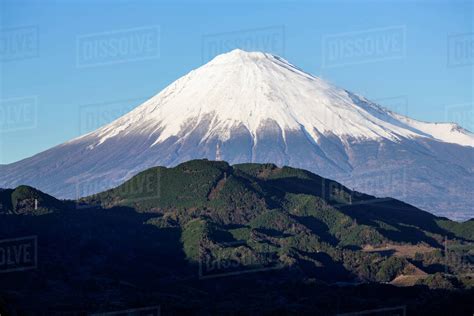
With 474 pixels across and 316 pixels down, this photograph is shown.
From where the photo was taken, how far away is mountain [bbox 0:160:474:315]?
87.2m

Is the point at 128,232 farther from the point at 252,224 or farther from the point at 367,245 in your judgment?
the point at 367,245

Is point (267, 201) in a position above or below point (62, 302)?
above

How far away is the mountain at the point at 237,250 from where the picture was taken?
286 ft

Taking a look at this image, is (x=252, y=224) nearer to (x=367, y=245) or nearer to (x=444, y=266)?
(x=367, y=245)

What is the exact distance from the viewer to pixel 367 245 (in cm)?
11894

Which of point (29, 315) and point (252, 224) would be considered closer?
point (29, 315)

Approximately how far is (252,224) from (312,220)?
6.46m

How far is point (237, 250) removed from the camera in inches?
4203

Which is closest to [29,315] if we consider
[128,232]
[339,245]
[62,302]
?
[62,302]

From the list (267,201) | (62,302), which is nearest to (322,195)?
(267,201)

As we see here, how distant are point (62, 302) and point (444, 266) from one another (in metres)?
39.4

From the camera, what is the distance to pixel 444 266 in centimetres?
11062

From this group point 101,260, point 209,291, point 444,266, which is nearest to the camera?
point 209,291

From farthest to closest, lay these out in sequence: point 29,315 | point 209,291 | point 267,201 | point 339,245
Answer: point 267,201
point 339,245
point 209,291
point 29,315
